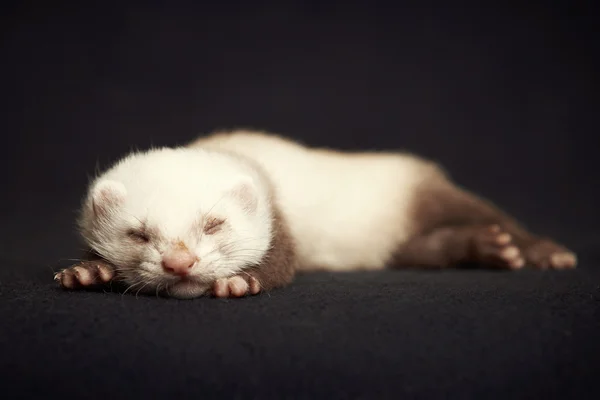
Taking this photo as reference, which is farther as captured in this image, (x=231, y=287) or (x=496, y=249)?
(x=496, y=249)

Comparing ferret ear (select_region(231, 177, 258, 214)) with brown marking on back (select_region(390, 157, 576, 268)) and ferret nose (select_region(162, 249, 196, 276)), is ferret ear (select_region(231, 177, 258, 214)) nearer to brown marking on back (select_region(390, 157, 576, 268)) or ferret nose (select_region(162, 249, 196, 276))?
ferret nose (select_region(162, 249, 196, 276))

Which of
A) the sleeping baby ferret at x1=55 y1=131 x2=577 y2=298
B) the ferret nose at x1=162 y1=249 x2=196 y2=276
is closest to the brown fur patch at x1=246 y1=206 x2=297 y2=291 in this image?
the sleeping baby ferret at x1=55 y1=131 x2=577 y2=298

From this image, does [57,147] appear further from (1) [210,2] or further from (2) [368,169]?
(2) [368,169]

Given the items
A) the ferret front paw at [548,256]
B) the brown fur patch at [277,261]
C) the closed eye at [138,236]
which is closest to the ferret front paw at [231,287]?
the brown fur patch at [277,261]

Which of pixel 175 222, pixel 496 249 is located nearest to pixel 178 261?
pixel 175 222

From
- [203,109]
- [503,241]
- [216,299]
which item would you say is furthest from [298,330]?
[203,109]

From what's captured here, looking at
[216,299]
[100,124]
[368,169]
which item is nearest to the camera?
[216,299]

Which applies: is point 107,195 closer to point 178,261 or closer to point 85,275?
point 85,275
